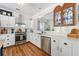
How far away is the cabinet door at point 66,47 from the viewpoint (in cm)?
159

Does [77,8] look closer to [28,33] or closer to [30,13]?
[30,13]

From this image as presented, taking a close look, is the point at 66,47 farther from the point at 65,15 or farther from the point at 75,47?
the point at 65,15

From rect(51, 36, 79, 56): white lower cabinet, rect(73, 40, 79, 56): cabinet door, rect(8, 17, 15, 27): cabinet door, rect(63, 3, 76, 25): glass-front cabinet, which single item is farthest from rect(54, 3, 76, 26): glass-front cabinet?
rect(8, 17, 15, 27): cabinet door

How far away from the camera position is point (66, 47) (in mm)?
1696

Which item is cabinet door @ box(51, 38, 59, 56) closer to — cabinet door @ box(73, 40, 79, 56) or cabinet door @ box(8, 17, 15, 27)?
cabinet door @ box(73, 40, 79, 56)

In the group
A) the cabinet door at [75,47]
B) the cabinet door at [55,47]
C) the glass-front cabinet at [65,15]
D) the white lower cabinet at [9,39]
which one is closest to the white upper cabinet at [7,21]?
the white lower cabinet at [9,39]

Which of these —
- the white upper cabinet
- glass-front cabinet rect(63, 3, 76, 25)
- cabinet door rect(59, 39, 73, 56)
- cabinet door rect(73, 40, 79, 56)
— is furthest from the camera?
the white upper cabinet

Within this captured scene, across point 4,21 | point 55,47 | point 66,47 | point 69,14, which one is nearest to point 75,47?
point 66,47

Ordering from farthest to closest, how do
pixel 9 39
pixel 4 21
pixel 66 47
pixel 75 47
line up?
pixel 9 39, pixel 4 21, pixel 66 47, pixel 75 47

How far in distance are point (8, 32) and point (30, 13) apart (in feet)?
4.24

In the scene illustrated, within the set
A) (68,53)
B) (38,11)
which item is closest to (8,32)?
(38,11)

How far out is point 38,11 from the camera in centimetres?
321

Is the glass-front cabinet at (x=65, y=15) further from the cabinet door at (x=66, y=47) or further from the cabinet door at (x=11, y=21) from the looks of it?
the cabinet door at (x=11, y=21)

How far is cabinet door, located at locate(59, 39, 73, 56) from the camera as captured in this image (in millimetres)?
1592
